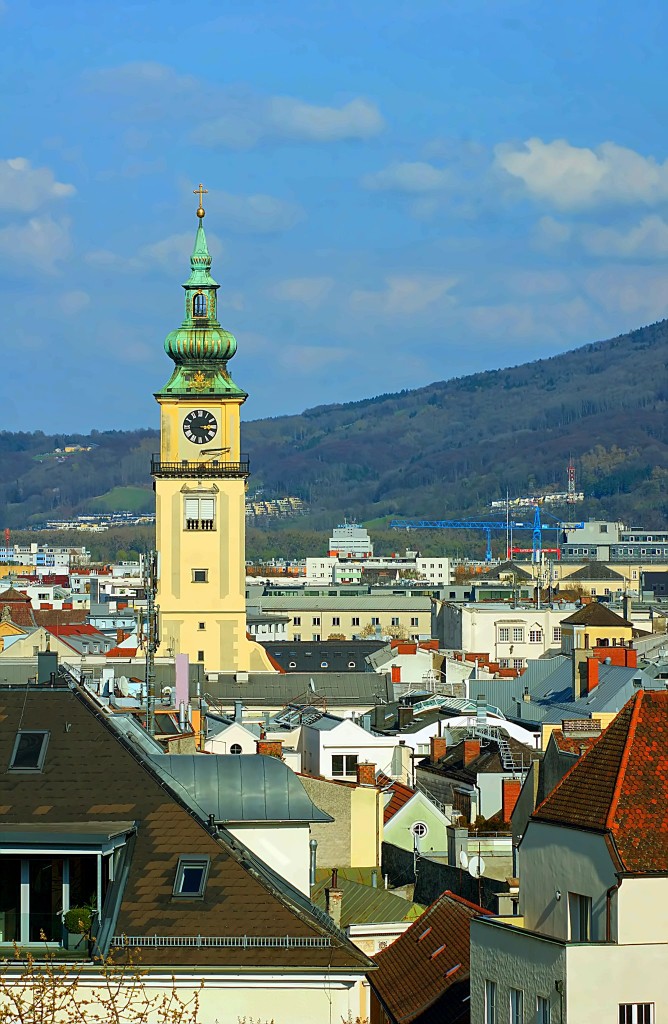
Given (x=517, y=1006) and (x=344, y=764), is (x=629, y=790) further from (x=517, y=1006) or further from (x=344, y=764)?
(x=344, y=764)

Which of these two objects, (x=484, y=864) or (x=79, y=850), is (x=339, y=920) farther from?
(x=79, y=850)

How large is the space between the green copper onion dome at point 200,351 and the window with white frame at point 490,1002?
8369cm

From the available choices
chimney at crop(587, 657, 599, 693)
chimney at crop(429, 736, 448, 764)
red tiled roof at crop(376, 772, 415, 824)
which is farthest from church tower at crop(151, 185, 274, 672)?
red tiled roof at crop(376, 772, 415, 824)

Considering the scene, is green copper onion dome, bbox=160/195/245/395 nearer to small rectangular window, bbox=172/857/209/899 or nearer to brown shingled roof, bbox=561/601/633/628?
brown shingled roof, bbox=561/601/633/628

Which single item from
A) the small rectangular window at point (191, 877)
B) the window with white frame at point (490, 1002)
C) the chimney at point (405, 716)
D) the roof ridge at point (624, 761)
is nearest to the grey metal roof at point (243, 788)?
the small rectangular window at point (191, 877)

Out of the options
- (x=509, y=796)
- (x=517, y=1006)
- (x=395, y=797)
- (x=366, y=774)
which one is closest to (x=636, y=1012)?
(x=517, y=1006)

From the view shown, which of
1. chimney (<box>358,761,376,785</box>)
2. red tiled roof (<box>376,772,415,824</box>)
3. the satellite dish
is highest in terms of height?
chimney (<box>358,761,376,785</box>)

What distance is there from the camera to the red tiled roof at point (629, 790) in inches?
790

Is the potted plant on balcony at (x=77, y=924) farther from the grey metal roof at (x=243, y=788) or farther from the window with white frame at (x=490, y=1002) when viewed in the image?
the grey metal roof at (x=243, y=788)

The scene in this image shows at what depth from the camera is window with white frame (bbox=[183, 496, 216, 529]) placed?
10431 centimetres

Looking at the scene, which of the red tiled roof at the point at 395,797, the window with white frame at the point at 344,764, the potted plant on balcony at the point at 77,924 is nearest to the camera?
the potted plant on balcony at the point at 77,924

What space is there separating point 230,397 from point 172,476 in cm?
415

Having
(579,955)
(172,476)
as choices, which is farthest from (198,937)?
(172,476)

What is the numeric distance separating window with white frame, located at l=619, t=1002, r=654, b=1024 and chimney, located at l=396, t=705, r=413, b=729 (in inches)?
1894
